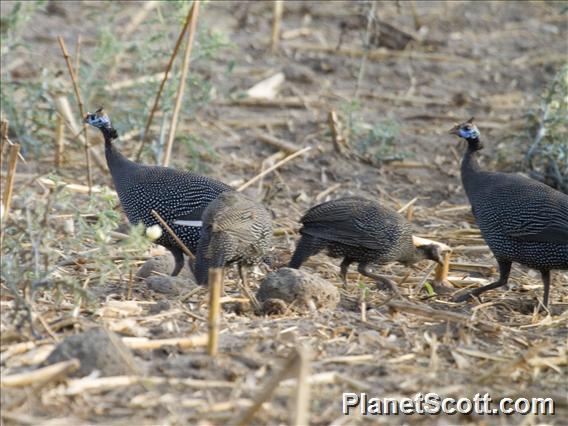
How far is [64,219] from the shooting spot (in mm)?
Answer: 7250

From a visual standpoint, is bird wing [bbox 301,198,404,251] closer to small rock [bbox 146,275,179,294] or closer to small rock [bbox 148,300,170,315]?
small rock [bbox 146,275,179,294]

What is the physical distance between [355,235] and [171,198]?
1144mm

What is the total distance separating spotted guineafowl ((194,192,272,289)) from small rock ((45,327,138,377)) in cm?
153

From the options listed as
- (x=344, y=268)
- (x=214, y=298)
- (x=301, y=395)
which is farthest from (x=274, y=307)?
(x=301, y=395)

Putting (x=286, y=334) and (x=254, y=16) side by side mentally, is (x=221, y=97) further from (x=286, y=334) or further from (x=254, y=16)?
(x=286, y=334)

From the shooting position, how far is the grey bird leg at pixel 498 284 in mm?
6539

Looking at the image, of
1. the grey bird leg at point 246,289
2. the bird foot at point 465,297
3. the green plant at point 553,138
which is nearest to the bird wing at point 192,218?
the grey bird leg at point 246,289

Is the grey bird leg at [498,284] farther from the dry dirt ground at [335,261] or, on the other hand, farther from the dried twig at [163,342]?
the dried twig at [163,342]

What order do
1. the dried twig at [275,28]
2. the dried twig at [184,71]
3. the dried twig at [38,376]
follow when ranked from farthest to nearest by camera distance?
the dried twig at [275,28], the dried twig at [184,71], the dried twig at [38,376]

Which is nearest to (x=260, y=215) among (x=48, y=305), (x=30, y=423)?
(x=48, y=305)

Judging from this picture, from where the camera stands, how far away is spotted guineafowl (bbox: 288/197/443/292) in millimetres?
6605

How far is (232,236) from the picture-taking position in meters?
6.11

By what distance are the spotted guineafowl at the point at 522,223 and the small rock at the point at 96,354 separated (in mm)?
2626

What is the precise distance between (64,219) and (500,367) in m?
3.51
